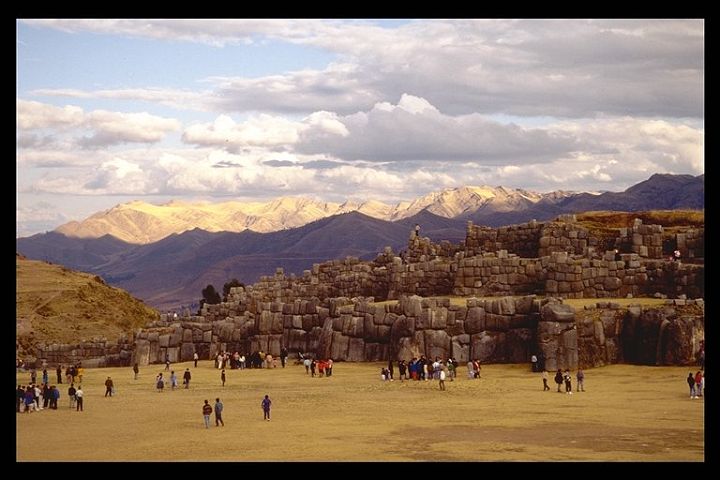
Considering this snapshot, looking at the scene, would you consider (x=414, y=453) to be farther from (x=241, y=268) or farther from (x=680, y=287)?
(x=241, y=268)

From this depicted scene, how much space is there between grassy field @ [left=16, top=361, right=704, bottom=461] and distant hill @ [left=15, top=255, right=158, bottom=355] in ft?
82.1

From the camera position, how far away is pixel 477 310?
40312 mm

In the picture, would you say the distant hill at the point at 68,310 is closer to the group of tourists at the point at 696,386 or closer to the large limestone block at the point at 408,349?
the large limestone block at the point at 408,349

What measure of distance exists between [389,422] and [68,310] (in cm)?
4399

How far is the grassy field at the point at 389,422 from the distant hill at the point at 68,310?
82.1 ft

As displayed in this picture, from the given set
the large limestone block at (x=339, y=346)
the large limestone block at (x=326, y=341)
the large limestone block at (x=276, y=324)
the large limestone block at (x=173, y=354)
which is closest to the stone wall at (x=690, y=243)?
the large limestone block at (x=339, y=346)

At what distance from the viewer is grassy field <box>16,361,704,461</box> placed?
24.3 meters

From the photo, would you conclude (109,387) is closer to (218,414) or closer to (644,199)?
(218,414)

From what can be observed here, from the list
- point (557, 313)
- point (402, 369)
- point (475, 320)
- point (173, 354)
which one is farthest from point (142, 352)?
point (557, 313)

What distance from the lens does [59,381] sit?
43125mm

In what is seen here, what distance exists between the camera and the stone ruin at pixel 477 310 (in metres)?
38.0

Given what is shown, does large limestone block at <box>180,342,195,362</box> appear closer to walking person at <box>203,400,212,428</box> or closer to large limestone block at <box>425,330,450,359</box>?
large limestone block at <box>425,330,450,359</box>

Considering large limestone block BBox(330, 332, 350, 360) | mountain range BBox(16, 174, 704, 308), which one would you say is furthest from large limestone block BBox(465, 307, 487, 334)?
mountain range BBox(16, 174, 704, 308)
